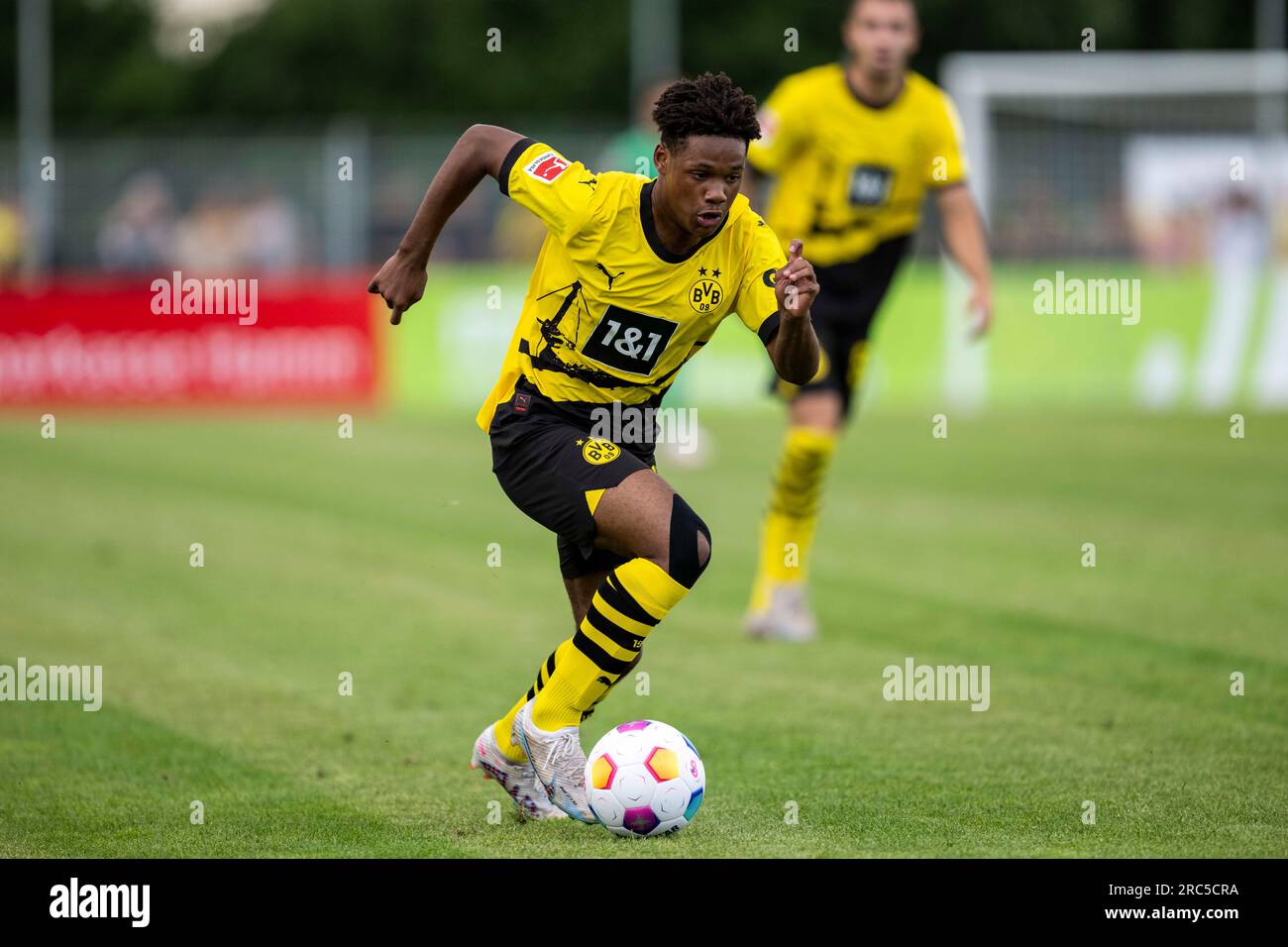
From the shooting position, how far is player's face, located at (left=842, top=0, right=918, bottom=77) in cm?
843

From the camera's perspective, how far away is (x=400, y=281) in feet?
18.2

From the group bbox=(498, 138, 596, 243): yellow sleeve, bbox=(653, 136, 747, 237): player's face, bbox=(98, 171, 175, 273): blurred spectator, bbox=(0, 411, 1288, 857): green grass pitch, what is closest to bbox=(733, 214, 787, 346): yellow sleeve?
bbox=(653, 136, 747, 237): player's face

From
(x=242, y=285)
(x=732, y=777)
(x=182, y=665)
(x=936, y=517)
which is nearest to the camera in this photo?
(x=732, y=777)

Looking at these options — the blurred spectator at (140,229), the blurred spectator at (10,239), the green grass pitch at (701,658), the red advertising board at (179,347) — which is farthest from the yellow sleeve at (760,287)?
the blurred spectator at (10,239)

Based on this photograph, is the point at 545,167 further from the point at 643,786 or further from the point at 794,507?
the point at 794,507

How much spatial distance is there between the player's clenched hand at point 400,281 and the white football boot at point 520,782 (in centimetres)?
131

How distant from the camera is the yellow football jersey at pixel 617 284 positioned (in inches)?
212

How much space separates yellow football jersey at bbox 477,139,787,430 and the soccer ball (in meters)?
1.04

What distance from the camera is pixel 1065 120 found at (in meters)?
22.0

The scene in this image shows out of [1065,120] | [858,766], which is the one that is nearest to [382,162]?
[1065,120]

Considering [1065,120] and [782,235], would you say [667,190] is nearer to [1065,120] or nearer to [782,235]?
[782,235]

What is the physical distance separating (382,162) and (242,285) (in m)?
2.49

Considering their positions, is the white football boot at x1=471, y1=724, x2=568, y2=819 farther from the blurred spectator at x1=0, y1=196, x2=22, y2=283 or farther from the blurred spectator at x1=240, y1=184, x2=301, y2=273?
the blurred spectator at x1=0, y1=196, x2=22, y2=283
